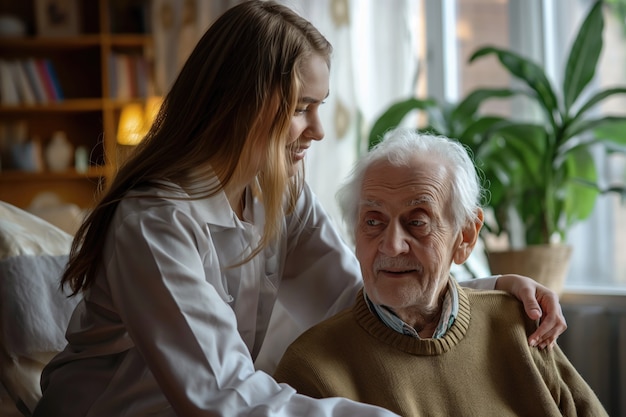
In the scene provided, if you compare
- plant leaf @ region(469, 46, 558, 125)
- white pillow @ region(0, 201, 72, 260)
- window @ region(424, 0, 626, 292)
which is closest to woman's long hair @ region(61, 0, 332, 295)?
white pillow @ region(0, 201, 72, 260)

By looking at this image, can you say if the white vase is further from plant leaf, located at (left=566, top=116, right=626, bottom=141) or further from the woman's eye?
the woman's eye

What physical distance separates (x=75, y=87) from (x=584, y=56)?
11.9 ft

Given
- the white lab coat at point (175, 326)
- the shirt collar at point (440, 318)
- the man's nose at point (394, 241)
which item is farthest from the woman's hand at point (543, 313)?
the white lab coat at point (175, 326)

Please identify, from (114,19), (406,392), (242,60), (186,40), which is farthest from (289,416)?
(114,19)

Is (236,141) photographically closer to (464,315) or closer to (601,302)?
(464,315)

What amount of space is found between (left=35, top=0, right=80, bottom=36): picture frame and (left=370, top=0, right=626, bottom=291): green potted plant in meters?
3.06

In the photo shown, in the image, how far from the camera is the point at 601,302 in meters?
2.86

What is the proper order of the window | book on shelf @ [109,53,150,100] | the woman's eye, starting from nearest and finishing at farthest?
the woman's eye
the window
book on shelf @ [109,53,150,100]

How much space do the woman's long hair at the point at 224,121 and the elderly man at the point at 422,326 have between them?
0.21 m

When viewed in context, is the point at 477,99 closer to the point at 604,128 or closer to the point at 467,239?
the point at 604,128

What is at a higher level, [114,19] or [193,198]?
[114,19]

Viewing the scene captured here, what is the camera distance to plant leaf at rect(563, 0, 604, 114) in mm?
2773

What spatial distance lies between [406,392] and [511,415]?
0.23 m

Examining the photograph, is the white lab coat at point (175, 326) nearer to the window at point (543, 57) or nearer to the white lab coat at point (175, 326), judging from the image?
the white lab coat at point (175, 326)
